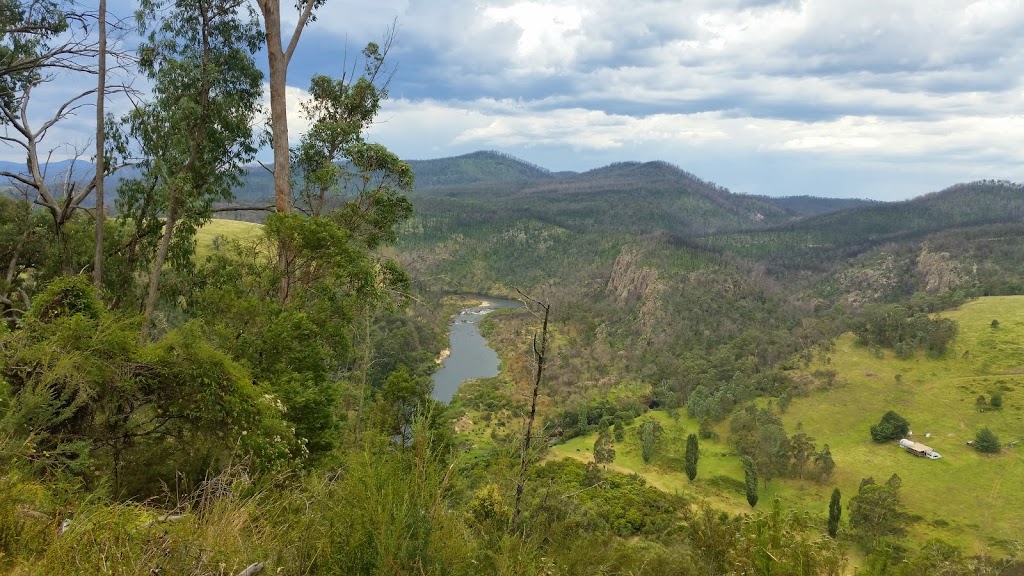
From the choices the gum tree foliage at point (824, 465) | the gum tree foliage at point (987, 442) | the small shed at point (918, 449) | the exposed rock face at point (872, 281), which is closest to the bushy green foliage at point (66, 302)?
the gum tree foliage at point (824, 465)

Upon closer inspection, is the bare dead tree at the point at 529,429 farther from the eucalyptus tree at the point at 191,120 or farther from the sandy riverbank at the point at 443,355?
the sandy riverbank at the point at 443,355

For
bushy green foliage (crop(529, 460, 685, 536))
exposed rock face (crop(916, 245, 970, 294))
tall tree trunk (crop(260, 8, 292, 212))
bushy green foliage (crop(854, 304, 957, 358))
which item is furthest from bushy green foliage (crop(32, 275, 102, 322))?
exposed rock face (crop(916, 245, 970, 294))

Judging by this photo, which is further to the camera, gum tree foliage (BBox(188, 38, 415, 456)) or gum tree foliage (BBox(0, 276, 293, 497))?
gum tree foliage (BBox(188, 38, 415, 456))

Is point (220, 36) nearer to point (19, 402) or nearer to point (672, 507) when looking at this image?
point (19, 402)

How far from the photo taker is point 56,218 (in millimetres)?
10297

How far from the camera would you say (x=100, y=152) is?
9836 mm

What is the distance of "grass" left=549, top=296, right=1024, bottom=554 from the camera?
35.8m

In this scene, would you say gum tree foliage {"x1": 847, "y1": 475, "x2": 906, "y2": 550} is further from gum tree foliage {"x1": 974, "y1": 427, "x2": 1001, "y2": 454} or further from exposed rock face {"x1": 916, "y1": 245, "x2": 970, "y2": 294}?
exposed rock face {"x1": 916, "y1": 245, "x2": 970, "y2": 294}

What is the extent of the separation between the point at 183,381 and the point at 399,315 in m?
61.2

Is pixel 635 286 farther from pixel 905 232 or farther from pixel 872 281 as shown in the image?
pixel 905 232

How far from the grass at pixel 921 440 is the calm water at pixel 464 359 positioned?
58.3 ft

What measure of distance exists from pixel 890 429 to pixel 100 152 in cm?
5584

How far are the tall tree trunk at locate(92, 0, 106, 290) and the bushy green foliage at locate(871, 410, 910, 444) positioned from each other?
181 ft

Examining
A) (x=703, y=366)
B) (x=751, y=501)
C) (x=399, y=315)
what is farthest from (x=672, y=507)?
(x=399, y=315)
